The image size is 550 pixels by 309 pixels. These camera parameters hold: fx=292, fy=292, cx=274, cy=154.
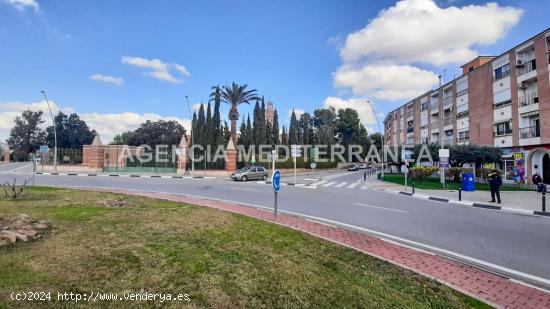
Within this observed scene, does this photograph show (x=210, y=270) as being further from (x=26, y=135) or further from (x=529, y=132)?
(x=26, y=135)

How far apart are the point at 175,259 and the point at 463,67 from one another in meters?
47.1

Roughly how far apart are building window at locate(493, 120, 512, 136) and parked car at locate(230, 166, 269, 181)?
967 inches

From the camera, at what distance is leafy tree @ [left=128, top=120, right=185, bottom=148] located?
7181 centimetres

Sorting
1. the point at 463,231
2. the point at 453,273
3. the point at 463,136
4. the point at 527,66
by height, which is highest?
the point at 527,66

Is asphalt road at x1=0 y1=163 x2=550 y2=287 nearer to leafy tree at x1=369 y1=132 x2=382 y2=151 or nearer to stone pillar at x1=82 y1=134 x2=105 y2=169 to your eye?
stone pillar at x1=82 y1=134 x2=105 y2=169

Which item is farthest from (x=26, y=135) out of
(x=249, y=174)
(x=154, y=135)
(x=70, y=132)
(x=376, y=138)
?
(x=376, y=138)

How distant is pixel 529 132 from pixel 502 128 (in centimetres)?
316

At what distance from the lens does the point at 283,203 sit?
13000mm

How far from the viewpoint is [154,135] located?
2854 inches

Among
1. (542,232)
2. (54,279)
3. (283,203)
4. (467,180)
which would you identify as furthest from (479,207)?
(54,279)

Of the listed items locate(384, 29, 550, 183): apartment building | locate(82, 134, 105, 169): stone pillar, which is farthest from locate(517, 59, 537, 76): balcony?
locate(82, 134, 105, 169): stone pillar

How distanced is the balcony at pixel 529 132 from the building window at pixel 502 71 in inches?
228

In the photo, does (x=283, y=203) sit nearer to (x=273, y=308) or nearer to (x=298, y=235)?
(x=298, y=235)

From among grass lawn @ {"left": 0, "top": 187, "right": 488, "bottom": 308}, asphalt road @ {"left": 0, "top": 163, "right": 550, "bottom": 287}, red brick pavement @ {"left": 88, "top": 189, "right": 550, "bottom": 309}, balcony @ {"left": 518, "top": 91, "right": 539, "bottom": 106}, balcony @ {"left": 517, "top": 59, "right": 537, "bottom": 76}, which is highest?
balcony @ {"left": 517, "top": 59, "right": 537, "bottom": 76}
